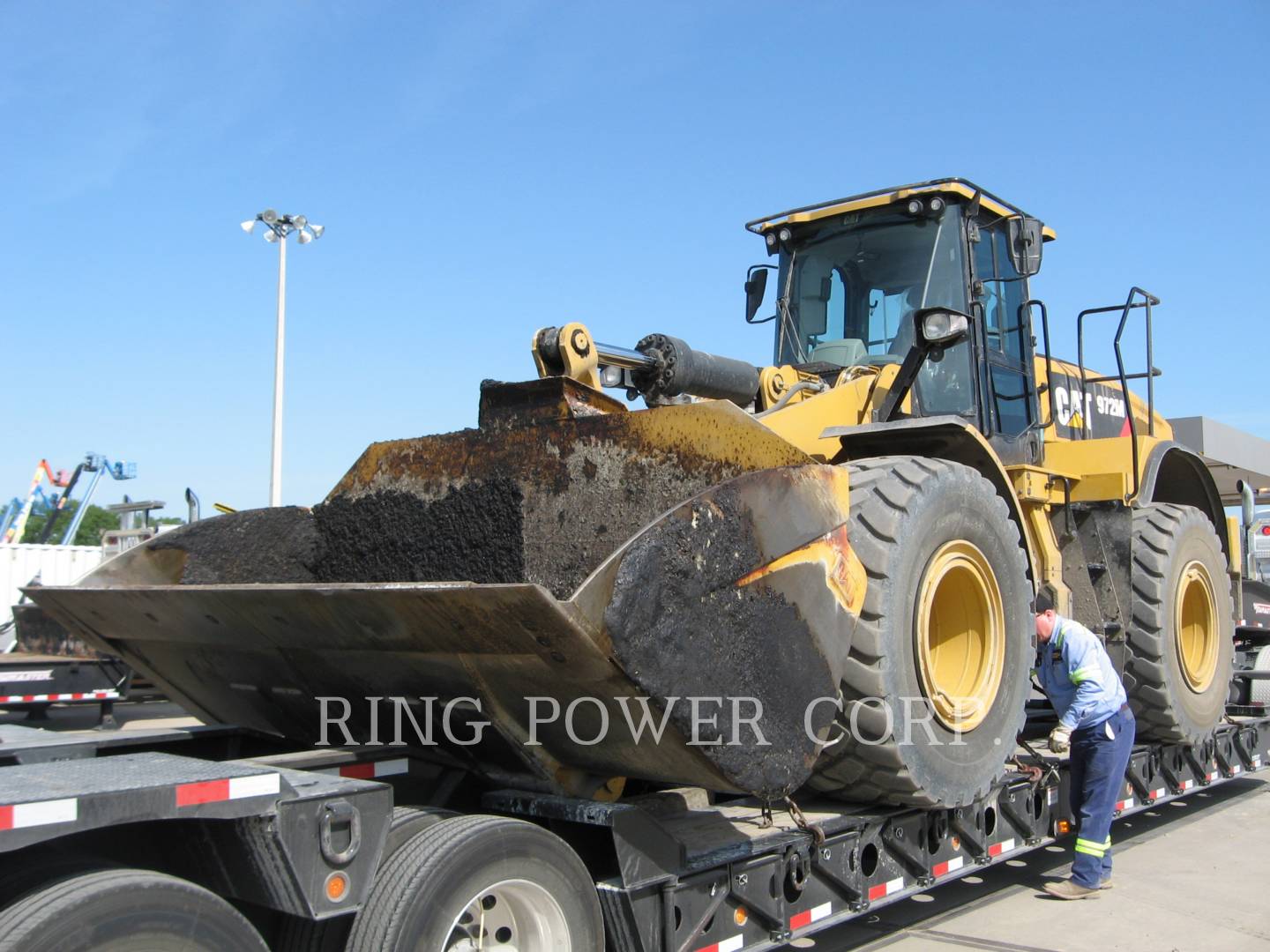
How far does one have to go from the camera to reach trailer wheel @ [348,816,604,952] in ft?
11.1

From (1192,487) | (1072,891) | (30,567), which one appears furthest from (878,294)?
(30,567)

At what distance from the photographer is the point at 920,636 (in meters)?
4.70

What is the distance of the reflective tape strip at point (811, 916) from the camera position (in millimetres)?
4477

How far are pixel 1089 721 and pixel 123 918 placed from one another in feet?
15.4

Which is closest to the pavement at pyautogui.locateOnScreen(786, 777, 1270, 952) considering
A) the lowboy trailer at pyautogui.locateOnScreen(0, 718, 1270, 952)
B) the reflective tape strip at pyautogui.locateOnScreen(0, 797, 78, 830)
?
the lowboy trailer at pyautogui.locateOnScreen(0, 718, 1270, 952)

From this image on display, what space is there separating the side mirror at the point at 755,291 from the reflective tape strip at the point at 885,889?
3.46m

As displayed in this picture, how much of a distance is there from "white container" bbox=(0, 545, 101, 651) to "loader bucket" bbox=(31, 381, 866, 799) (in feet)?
35.8

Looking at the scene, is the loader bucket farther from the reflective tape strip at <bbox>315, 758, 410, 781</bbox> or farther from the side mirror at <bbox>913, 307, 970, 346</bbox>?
the side mirror at <bbox>913, 307, 970, 346</bbox>

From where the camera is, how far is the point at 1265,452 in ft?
36.5

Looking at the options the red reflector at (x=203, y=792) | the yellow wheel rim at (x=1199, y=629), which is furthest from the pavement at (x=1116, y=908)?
the red reflector at (x=203, y=792)

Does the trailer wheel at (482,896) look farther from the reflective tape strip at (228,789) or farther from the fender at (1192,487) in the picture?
the fender at (1192,487)

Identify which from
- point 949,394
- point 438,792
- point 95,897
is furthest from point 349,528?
point 949,394

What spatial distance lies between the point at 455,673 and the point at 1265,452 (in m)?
9.59

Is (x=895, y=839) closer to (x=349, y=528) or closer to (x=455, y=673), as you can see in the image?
(x=455, y=673)
